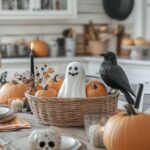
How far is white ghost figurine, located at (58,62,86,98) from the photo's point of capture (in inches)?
65.4

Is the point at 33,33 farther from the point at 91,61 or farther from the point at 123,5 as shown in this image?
the point at 123,5

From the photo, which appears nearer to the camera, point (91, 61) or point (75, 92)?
point (75, 92)

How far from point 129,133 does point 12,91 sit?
37.5 inches

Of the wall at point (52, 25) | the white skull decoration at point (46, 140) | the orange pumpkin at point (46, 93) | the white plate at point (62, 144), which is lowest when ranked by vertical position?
the white plate at point (62, 144)

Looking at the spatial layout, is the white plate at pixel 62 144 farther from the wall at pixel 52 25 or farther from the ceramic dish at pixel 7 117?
the wall at pixel 52 25

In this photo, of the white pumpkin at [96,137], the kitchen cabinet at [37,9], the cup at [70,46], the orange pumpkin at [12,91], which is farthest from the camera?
the cup at [70,46]

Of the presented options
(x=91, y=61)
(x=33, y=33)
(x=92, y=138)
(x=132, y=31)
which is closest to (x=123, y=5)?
(x=132, y=31)

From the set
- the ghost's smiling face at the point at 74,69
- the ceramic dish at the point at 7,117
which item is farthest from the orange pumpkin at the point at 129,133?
the ceramic dish at the point at 7,117

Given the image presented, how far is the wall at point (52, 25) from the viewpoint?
14.3ft

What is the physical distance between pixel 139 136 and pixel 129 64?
2681 mm

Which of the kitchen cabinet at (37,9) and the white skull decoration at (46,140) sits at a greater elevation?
the kitchen cabinet at (37,9)

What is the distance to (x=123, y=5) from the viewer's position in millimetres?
4461

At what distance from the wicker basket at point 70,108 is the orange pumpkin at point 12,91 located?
40 cm

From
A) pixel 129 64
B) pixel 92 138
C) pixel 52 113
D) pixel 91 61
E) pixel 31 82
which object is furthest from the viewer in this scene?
pixel 91 61
